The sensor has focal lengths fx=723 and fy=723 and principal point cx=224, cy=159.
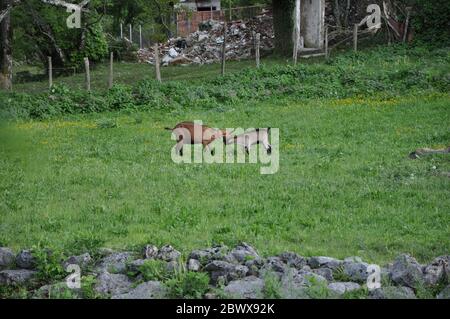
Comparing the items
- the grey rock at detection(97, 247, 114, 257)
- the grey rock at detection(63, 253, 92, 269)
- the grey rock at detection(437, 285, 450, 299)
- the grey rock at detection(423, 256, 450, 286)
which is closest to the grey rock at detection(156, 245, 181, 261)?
the grey rock at detection(97, 247, 114, 257)

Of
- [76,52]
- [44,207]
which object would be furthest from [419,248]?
[76,52]

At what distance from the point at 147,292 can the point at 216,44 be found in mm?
38096

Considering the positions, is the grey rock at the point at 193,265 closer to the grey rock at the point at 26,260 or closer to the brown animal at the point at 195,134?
the grey rock at the point at 26,260

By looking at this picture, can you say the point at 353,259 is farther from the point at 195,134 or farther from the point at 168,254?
the point at 195,134

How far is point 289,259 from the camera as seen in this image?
8211mm

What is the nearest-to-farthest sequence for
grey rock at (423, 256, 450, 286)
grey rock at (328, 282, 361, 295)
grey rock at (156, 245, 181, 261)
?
grey rock at (328, 282, 361, 295)
grey rock at (423, 256, 450, 286)
grey rock at (156, 245, 181, 261)

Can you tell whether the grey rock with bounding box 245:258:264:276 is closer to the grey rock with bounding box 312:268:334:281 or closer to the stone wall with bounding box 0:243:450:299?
the stone wall with bounding box 0:243:450:299

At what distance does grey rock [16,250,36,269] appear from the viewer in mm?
8391

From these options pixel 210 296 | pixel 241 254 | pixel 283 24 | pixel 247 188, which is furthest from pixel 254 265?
pixel 283 24

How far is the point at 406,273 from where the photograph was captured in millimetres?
7500

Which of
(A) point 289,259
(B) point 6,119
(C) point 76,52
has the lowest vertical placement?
(C) point 76,52

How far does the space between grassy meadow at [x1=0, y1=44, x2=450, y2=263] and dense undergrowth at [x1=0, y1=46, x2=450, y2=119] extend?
266 cm
